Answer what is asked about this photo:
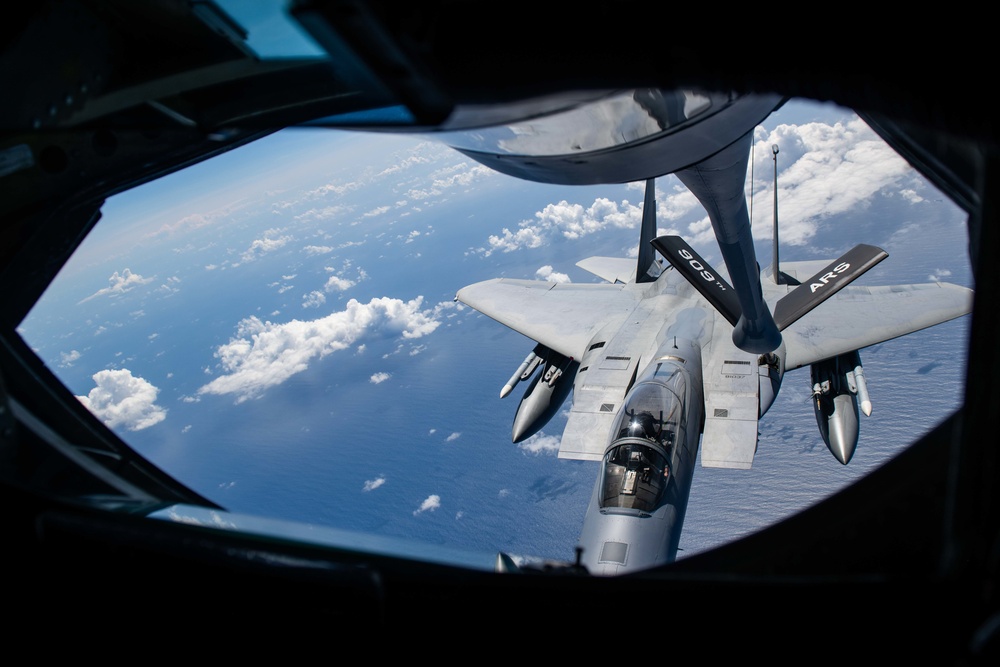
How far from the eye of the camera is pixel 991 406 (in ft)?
2.72

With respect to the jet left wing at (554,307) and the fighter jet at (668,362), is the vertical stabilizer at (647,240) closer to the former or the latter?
the fighter jet at (668,362)

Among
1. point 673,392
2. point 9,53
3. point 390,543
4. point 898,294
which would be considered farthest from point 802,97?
point 898,294

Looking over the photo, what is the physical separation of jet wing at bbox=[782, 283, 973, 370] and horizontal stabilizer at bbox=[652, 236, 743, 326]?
285cm

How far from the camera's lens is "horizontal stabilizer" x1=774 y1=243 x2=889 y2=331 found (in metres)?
8.23

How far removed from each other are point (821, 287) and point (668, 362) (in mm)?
2398

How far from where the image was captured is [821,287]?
830 cm

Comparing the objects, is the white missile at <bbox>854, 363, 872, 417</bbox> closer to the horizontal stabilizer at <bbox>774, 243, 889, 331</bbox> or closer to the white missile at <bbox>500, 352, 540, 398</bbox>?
the horizontal stabilizer at <bbox>774, 243, 889, 331</bbox>

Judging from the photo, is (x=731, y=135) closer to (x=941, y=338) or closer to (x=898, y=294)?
(x=898, y=294)

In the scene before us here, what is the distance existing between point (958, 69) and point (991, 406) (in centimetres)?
46

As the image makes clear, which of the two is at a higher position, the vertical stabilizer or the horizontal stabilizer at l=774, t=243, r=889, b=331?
the vertical stabilizer

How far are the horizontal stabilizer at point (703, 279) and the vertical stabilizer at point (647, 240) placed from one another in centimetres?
485

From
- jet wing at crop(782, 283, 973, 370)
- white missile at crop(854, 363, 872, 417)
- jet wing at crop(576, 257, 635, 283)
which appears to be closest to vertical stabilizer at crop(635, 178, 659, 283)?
jet wing at crop(576, 257, 635, 283)

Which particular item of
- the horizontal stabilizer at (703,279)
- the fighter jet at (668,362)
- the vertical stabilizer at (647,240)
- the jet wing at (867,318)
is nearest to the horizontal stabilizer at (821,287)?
the fighter jet at (668,362)

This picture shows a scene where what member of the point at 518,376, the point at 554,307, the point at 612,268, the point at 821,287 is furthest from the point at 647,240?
the point at 821,287
